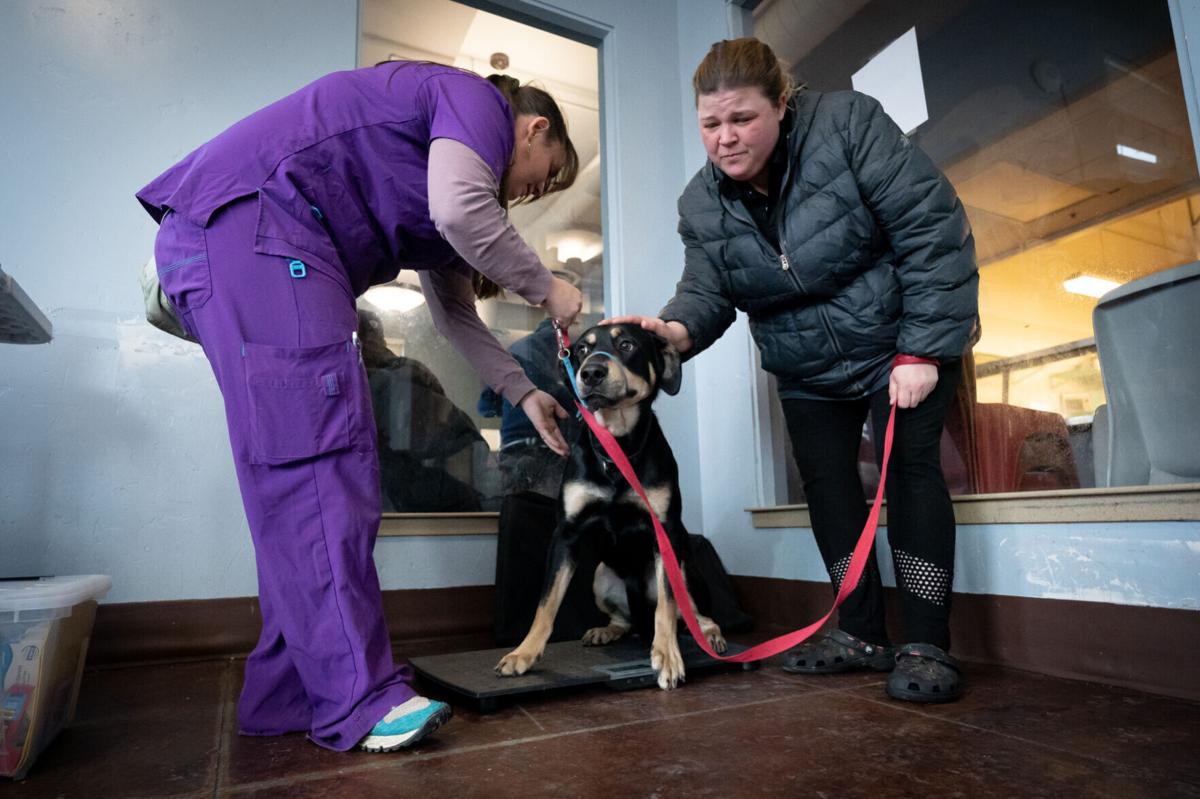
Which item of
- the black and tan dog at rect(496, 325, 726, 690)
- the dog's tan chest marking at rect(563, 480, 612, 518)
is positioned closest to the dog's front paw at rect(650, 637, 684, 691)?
the black and tan dog at rect(496, 325, 726, 690)

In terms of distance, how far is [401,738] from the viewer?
1.19 m

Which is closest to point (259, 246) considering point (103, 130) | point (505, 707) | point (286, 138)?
point (286, 138)

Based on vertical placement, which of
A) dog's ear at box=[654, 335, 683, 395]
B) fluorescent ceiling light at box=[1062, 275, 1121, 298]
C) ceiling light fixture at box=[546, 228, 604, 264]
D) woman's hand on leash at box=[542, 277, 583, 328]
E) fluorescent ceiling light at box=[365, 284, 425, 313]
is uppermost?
ceiling light fixture at box=[546, 228, 604, 264]

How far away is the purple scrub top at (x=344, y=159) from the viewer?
1261mm

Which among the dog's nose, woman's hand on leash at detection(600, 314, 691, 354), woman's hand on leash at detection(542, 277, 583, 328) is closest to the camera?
woman's hand on leash at detection(542, 277, 583, 328)

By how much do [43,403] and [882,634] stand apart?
245cm

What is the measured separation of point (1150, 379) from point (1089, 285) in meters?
0.36

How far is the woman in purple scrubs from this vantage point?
120cm

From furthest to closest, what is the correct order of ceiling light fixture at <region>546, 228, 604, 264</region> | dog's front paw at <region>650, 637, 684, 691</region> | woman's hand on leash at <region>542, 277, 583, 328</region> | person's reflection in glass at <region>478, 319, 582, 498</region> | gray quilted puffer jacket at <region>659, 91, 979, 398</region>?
1. ceiling light fixture at <region>546, 228, 604, 264</region>
2. person's reflection in glass at <region>478, 319, 582, 498</region>
3. dog's front paw at <region>650, 637, 684, 691</region>
4. gray quilted puffer jacket at <region>659, 91, 979, 398</region>
5. woman's hand on leash at <region>542, 277, 583, 328</region>

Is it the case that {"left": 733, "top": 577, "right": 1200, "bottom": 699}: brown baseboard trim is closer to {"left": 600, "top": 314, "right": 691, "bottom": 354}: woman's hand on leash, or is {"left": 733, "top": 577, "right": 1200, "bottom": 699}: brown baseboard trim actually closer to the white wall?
{"left": 600, "top": 314, "right": 691, "bottom": 354}: woman's hand on leash

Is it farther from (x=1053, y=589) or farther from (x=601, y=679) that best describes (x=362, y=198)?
(x=1053, y=589)

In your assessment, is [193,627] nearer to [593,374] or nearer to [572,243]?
[593,374]

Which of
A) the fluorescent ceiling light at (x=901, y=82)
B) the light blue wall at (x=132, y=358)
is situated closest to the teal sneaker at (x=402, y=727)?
the light blue wall at (x=132, y=358)

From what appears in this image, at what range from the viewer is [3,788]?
111 cm
